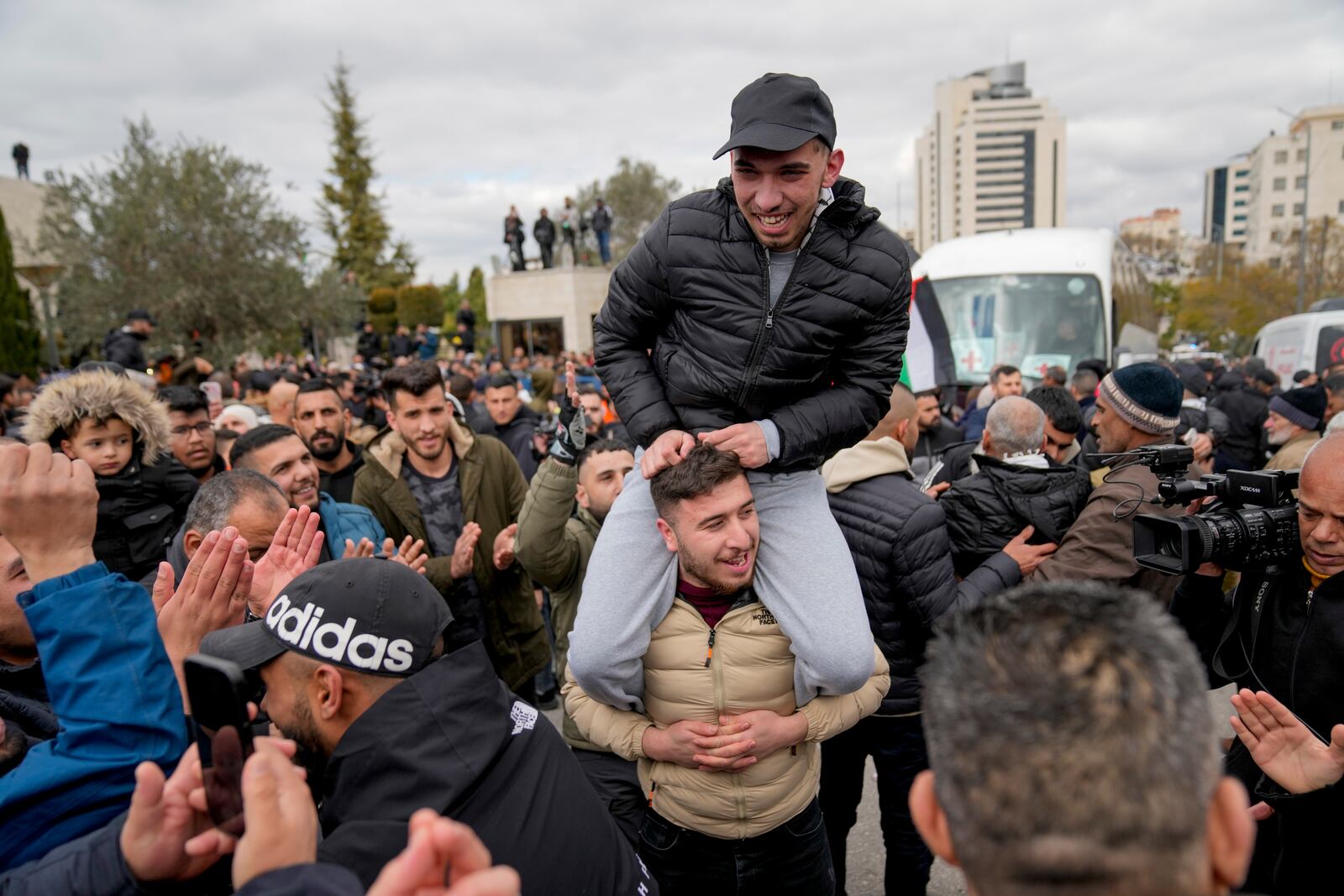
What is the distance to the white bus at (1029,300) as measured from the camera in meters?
11.4

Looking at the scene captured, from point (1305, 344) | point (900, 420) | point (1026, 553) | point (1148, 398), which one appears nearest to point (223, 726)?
point (1026, 553)

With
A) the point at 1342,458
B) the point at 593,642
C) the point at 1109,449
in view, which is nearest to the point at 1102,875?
the point at 593,642

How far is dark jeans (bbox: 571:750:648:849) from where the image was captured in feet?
9.27

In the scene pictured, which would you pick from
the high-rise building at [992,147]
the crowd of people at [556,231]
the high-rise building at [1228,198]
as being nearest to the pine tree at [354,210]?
the crowd of people at [556,231]

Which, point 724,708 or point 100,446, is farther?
point 100,446

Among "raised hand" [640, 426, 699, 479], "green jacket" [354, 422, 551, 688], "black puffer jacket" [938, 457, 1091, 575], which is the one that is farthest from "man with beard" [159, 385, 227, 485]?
"black puffer jacket" [938, 457, 1091, 575]

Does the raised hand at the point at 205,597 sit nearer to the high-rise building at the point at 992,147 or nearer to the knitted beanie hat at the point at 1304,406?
the knitted beanie hat at the point at 1304,406

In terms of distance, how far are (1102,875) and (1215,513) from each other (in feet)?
6.65

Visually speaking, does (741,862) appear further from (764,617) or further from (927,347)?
(927,347)

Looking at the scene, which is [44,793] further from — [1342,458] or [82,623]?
[1342,458]

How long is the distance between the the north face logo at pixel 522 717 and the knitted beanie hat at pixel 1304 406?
20.0ft

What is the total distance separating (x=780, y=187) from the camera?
2.27 metres

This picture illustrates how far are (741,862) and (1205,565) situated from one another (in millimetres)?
1858

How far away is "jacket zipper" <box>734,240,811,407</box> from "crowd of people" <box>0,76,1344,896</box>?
0.04 ft
